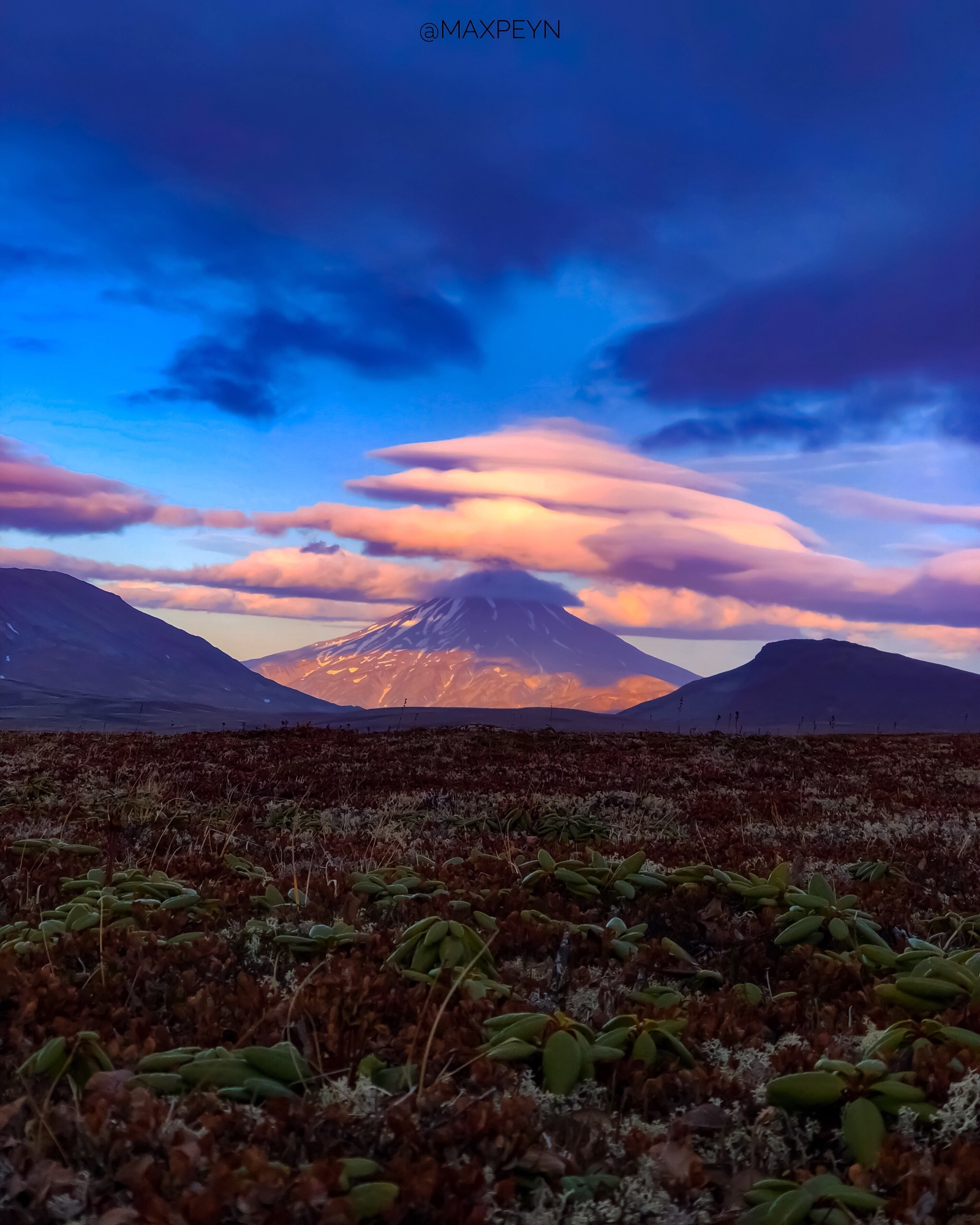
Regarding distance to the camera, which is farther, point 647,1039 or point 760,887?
point 760,887

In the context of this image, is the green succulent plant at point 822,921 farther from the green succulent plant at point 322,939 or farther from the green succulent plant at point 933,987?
the green succulent plant at point 322,939

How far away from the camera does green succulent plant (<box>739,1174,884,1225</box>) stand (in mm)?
2631

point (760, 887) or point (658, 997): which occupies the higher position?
point (760, 887)

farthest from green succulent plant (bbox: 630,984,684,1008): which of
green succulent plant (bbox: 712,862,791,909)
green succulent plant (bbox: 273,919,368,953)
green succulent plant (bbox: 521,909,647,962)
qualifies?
green succulent plant (bbox: 712,862,791,909)

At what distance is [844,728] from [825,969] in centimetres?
10493

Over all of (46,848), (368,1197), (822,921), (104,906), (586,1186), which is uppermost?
(822,921)

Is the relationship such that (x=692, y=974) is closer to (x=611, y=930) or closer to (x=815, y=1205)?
(x=611, y=930)

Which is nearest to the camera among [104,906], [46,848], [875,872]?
[104,906]

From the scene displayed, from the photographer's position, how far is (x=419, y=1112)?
3.09 metres

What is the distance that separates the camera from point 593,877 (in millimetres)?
6699

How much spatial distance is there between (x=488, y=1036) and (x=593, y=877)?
3.05 m

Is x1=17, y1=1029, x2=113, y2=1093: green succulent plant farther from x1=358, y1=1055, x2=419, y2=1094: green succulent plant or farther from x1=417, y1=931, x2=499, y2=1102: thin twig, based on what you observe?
x1=417, y1=931, x2=499, y2=1102: thin twig

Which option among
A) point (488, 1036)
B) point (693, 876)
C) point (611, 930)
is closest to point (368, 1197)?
point (488, 1036)

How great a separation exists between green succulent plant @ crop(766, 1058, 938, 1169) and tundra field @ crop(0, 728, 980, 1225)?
12mm
